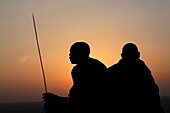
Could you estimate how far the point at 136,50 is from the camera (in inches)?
495

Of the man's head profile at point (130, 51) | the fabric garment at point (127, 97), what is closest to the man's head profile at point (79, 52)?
the fabric garment at point (127, 97)

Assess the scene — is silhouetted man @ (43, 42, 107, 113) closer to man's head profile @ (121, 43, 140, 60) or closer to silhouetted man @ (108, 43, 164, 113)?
silhouetted man @ (108, 43, 164, 113)

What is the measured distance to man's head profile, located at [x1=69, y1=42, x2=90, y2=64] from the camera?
955cm

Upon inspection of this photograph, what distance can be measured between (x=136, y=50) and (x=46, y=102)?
4139 millimetres

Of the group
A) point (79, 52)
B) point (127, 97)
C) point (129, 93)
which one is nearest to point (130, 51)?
point (129, 93)

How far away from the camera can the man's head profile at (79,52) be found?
9555mm

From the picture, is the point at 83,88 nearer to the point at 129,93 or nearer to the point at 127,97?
the point at 127,97

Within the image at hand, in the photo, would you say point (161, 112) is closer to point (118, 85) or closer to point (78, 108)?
point (118, 85)

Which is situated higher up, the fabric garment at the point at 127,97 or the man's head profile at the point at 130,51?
the man's head profile at the point at 130,51

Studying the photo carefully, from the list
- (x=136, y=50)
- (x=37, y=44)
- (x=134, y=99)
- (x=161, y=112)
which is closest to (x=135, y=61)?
(x=136, y=50)

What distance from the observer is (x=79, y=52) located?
955cm

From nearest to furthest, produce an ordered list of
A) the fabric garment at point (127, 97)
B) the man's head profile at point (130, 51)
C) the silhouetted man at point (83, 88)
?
the silhouetted man at point (83, 88) → the fabric garment at point (127, 97) → the man's head profile at point (130, 51)

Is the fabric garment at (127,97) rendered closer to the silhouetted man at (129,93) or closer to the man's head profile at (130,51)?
the silhouetted man at (129,93)

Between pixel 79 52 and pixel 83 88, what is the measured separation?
743 mm
